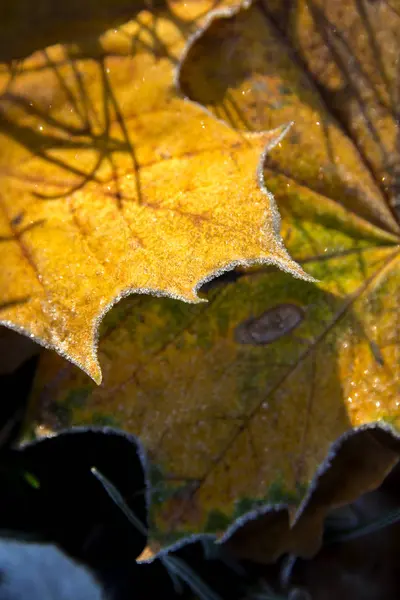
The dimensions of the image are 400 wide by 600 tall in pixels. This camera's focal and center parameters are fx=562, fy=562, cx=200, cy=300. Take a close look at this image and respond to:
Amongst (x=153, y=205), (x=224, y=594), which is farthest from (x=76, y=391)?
(x=224, y=594)

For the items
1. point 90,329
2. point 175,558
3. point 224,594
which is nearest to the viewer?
point 90,329

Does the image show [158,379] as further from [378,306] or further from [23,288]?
[378,306]

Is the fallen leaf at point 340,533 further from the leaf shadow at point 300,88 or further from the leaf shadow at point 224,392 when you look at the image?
the leaf shadow at point 300,88

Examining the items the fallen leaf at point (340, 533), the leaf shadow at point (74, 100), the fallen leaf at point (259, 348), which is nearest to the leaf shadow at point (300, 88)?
the fallen leaf at point (259, 348)

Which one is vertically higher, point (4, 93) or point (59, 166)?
point (4, 93)

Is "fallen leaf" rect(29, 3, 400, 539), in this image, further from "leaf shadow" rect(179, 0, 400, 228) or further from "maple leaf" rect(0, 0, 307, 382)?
"maple leaf" rect(0, 0, 307, 382)

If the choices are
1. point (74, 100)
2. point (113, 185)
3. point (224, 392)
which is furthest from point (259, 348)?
point (74, 100)
